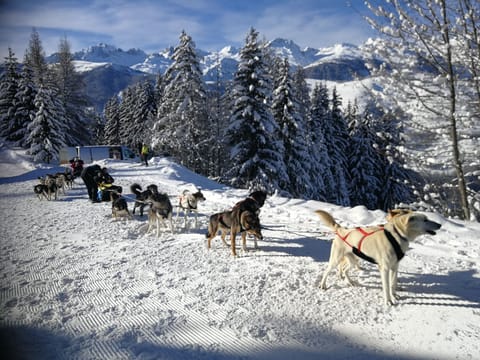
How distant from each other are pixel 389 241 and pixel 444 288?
150 centimetres

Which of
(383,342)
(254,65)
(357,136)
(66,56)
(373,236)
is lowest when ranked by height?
(383,342)

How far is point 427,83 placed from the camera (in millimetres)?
7824

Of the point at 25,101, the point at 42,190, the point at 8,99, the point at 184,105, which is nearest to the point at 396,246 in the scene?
the point at 42,190

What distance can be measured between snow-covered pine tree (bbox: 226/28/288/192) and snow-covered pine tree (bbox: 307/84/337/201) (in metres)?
5.90

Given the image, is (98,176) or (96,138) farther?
(96,138)

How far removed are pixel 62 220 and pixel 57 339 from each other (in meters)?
7.31

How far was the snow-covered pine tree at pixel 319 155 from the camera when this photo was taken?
1051 inches

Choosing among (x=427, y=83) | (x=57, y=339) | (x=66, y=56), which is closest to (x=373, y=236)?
(x=57, y=339)

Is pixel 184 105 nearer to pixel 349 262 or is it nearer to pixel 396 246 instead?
pixel 349 262

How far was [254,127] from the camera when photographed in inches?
821

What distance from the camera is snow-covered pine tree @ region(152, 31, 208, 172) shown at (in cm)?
2797

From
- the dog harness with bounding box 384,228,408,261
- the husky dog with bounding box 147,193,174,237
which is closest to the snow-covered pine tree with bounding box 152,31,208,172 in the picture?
the husky dog with bounding box 147,193,174,237

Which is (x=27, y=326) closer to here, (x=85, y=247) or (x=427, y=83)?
(x=85, y=247)

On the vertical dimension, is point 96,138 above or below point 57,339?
above
